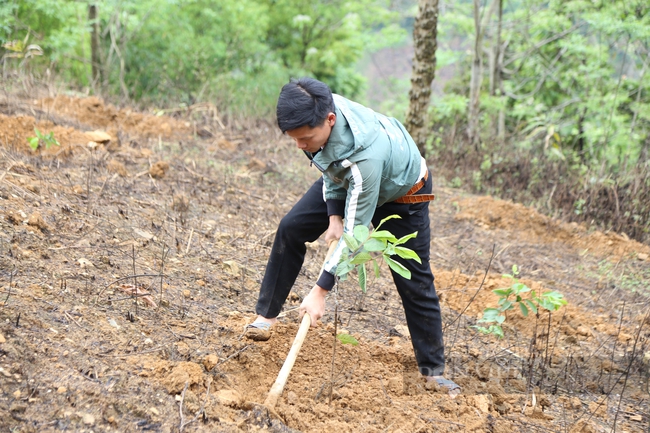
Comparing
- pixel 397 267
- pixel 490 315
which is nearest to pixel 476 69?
pixel 490 315

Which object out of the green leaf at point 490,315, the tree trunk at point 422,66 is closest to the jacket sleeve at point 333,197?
the green leaf at point 490,315

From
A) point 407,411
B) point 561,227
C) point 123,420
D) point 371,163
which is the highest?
point 371,163

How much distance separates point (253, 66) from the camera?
14008 millimetres

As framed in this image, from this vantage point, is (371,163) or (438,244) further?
(438,244)

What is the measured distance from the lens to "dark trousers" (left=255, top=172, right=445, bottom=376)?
A: 2898 millimetres

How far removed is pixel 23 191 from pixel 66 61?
307 inches

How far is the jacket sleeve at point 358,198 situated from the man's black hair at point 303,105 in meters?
0.25

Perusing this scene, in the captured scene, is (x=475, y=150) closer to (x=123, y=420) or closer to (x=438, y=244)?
(x=438, y=244)

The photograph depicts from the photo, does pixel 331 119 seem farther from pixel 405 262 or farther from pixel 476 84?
pixel 476 84

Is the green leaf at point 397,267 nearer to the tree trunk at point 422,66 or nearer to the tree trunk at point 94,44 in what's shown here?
the tree trunk at point 422,66

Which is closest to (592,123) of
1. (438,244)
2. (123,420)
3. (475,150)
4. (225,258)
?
(475,150)

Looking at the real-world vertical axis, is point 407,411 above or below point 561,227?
above

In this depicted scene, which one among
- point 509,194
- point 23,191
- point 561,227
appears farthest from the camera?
point 509,194

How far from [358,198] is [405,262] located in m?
0.55
